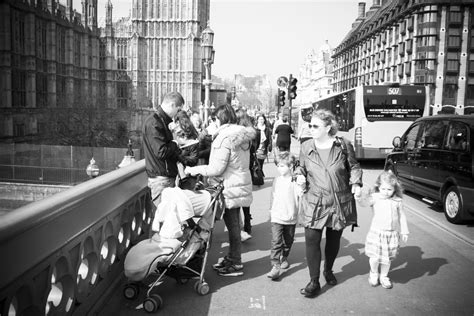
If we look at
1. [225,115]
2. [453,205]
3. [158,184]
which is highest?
[225,115]

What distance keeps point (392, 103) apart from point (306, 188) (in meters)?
13.2

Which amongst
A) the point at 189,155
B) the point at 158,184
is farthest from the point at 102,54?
the point at 158,184

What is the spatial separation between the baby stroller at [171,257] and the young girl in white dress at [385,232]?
1673 mm

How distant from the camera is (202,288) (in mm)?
4379

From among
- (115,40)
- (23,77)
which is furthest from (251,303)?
(115,40)

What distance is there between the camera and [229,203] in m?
5.00

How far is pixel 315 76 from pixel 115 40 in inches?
1981

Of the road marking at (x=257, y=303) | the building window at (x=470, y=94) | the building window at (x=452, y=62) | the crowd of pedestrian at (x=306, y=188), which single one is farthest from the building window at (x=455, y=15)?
the road marking at (x=257, y=303)

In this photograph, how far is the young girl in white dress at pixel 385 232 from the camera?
470cm

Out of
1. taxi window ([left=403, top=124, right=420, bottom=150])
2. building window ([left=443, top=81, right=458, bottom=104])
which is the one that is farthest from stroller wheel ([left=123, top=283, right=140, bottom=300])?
building window ([left=443, top=81, right=458, bottom=104])

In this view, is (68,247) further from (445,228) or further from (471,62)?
(471,62)

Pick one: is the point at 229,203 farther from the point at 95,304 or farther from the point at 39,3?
the point at 39,3

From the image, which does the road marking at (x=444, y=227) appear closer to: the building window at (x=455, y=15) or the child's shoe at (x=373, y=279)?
the child's shoe at (x=373, y=279)

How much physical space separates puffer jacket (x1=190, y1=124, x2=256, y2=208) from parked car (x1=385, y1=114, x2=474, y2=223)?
4.29 meters
